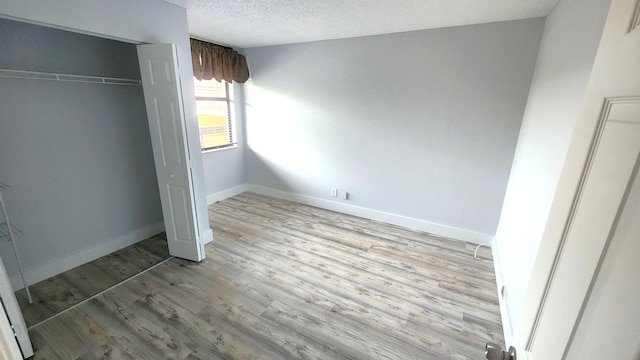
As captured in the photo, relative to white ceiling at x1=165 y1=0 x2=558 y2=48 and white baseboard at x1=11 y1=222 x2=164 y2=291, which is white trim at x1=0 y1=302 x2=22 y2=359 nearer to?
white baseboard at x1=11 y1=222 x2=164 y2=291

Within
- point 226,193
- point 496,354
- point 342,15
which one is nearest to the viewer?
point 496,354

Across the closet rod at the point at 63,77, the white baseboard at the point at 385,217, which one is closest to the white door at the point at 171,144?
the closet rod at the point at 63,77

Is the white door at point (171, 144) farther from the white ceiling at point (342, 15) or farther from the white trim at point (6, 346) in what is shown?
the white trim at point (6, 346)

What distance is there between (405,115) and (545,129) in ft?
5.33

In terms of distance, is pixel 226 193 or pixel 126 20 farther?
pixel 226 193

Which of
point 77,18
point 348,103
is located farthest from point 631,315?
point 348,103

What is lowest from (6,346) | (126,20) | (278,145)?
(6,346)

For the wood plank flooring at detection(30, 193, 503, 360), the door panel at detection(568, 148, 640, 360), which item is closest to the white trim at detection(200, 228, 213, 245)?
the wood plank flooring at detection(30, 193, 503, 360)

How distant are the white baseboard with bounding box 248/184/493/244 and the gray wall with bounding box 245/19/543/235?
0.08 meters

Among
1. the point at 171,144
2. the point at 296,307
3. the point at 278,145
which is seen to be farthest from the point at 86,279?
the point at 278,145

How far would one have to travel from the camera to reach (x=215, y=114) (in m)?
4.12

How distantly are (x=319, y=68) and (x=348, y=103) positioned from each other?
66 centimetres

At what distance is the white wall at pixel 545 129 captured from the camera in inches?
52.9

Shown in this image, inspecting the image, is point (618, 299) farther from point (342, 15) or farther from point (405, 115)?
point (405, 115)
